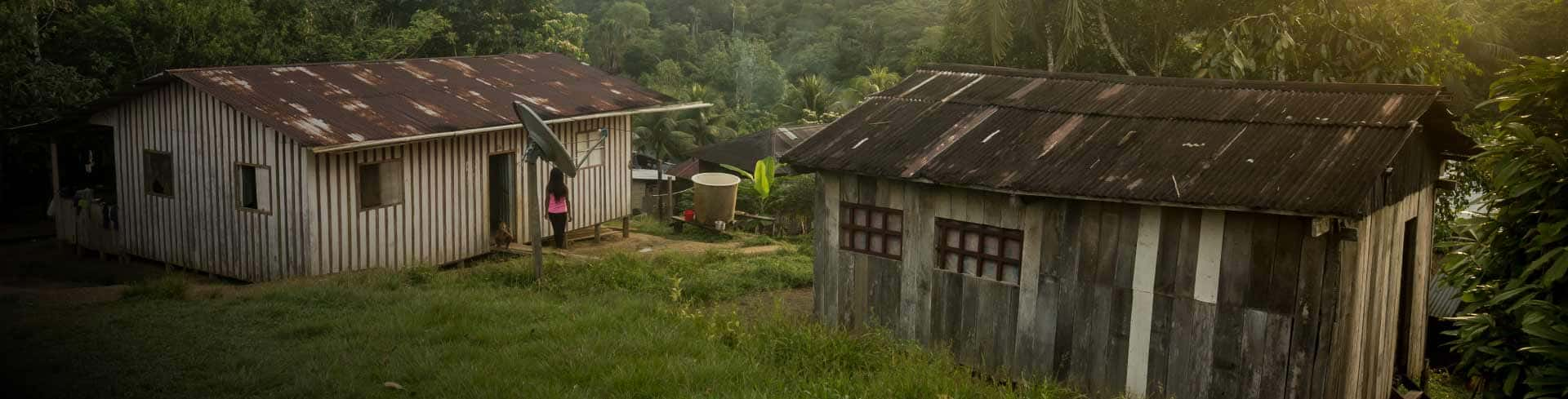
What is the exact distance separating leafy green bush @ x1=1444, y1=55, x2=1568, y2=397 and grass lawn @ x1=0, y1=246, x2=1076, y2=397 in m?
2.79

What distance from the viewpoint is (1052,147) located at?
10.7m

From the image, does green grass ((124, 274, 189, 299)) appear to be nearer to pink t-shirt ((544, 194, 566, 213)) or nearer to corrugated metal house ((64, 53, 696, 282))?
corrugated metal house ((64, 53, 696, 282))

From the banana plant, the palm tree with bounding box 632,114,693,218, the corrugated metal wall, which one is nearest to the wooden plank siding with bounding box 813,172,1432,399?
the corrugated metal wall

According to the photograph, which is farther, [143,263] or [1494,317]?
[143,263]

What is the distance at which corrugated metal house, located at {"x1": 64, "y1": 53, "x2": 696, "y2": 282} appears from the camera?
15234mm

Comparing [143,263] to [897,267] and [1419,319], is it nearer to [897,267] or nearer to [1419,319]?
[897,267]

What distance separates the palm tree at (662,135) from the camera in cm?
3672

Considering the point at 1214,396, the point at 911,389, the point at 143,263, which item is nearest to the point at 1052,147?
the point at 1214,396

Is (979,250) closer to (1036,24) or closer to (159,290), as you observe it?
(159,290)

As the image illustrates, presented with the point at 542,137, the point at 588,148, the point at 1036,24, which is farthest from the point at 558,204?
the point at 1036,24

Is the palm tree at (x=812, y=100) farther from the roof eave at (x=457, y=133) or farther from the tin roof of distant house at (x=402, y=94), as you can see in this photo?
the tin roof of distant house at (x=402, y=94)

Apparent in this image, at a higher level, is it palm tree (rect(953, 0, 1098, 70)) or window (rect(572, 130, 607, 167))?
palm tree (rect(953, 0, 1098, 70))

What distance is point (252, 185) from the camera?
1577cm

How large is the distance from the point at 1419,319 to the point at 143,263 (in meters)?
16.3
